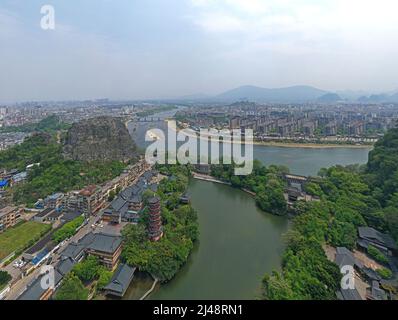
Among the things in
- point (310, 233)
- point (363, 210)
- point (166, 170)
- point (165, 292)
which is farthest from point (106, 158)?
point (363, 210)

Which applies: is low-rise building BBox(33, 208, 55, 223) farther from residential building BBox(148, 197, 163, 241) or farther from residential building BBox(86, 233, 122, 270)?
residential building BBox(148, 197, 163, 241)

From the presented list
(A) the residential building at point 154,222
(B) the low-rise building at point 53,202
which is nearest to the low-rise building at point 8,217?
(B) the low-rise building at point 53,202

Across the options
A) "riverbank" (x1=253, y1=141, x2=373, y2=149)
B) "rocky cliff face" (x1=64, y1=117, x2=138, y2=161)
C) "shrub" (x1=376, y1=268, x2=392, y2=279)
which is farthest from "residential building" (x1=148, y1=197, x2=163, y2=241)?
"riverbank" (x1=253, y1=141, x2=373, y2=149)

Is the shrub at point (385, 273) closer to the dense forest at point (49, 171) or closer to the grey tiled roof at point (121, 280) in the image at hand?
the grey tiled roof at point (121, 280)

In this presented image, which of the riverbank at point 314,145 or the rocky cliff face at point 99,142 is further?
the riverbank at point 314,145

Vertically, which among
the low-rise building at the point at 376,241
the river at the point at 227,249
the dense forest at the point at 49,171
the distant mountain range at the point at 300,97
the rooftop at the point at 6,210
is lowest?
the river at the point at 227,249

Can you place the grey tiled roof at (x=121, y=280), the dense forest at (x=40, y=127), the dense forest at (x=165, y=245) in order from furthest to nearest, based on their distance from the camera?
the dense forest at (x=40, y=127)
the dense forest at (x=165, y=245)
the grey tiled roof at (x=121, y=280)
